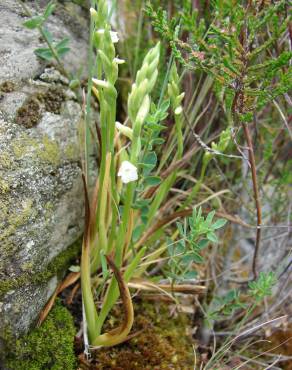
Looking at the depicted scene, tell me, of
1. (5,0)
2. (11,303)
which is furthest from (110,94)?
(5,0)

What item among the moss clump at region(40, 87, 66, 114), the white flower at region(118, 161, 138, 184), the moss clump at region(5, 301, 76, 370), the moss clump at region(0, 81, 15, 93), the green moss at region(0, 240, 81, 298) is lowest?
the moss clump at region(5, 301, 76, 370)

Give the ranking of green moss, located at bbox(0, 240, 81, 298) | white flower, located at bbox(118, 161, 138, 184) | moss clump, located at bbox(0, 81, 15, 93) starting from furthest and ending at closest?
moss clump, located at bbox(0, 81, 15, 93) → green moss, located at bbox(0, 240, 81, 298) → white flower, located at bbox(118, 161, 138, 184)

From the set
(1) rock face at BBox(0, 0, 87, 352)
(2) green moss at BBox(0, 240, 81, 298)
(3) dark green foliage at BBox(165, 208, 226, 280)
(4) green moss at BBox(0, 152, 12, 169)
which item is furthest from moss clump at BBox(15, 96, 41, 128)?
(3) dark green foliage at BBox(165, 208, 226, 280)

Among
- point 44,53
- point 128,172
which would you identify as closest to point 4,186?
point 128,172

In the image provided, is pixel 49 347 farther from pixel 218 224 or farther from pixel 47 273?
pixel 218 224

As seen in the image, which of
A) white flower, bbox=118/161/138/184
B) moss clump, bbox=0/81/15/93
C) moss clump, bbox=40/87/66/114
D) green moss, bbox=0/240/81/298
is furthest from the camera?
moss clump, bbox=40/87/66/114

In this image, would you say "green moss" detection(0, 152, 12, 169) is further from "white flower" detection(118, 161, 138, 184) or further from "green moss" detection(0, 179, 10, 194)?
"white flower" detection(118, 161, 138, 184)

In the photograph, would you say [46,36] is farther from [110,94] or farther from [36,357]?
[36,357]

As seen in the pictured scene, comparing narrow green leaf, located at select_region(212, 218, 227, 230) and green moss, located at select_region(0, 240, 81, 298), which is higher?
narrow green leaf, located at select_region(212, 218, 227, 230)
